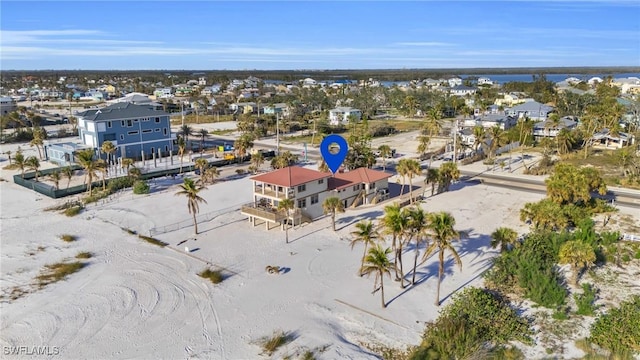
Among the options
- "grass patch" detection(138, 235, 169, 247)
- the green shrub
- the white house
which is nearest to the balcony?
"grass patch" detection(138, 235, 169, 247)

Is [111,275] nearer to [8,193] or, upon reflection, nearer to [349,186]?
[349,186]

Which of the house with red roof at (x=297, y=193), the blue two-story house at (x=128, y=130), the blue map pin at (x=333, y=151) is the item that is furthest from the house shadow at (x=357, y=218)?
the blue two-story house at (x=128, y=130)

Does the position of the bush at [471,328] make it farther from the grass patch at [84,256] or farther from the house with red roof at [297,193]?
the grass patch at [84,256]

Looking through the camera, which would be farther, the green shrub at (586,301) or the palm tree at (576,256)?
the palm tree at (576,256)

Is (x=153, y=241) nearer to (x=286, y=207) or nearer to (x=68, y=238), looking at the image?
(x=68, y=238)

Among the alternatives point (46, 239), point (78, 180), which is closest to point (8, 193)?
point (78, 180)

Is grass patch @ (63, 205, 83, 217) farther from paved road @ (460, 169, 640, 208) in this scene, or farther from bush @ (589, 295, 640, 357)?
paved road @ (460, 169, 640, 208)
